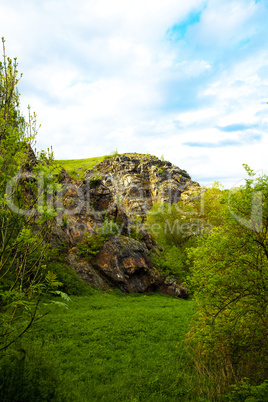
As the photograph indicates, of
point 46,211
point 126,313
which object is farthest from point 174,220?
point 46,211

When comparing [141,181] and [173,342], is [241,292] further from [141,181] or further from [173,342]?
[141,181]

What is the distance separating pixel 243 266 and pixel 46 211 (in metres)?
6.62

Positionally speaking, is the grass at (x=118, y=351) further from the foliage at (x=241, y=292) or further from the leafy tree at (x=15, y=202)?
the foliage at (x=241, y=292)

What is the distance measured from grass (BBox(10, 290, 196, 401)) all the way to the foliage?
1688 millimetres

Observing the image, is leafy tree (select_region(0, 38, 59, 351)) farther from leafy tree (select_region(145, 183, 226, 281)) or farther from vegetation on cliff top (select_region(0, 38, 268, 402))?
leafy tree (select_region(145, 183, 226, 281))

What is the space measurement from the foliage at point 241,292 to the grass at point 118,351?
1.69 meters

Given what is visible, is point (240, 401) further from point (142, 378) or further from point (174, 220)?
point (174, 220)

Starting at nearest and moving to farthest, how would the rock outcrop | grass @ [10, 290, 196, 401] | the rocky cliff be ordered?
grass @ [10, 290, 196, 401] → the rocky cliff → the rock outcrop

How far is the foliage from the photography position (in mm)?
7652

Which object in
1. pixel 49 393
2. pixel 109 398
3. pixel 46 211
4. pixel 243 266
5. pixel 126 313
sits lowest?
pixel 126 313

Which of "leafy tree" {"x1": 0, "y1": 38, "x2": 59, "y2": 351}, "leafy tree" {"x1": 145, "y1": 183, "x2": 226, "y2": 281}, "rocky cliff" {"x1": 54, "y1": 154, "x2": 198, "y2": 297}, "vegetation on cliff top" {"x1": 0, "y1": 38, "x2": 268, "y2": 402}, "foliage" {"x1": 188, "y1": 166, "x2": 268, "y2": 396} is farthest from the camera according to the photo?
"leafy tree" {"x1": 145, "y1": 183, "x2": 226, "y2": 281}

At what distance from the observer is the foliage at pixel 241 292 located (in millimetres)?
7652

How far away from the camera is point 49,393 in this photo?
5090 millimetres

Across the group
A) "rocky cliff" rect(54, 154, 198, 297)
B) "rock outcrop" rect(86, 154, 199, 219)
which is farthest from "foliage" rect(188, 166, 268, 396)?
"rock outcrop" rect(86, 154, 199, 219)
